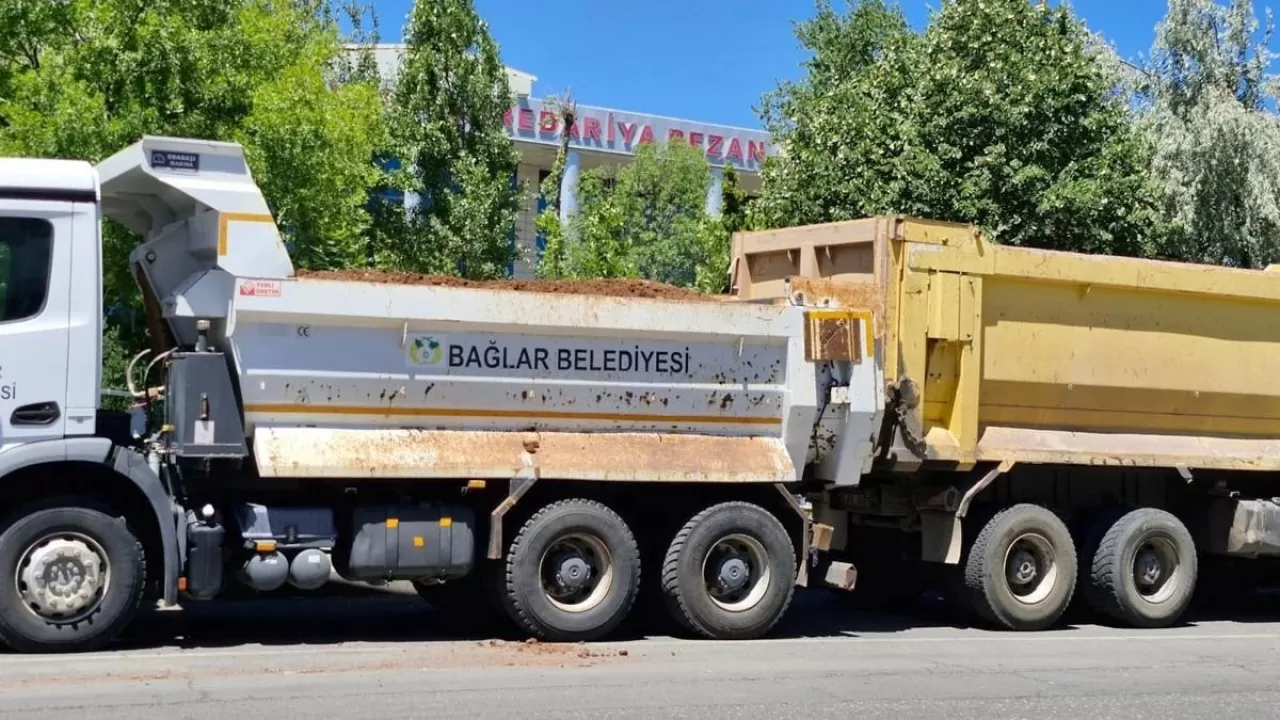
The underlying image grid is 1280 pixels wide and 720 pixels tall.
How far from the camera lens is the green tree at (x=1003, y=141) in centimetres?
1966

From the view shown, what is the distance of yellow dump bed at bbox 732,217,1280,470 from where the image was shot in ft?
36.8

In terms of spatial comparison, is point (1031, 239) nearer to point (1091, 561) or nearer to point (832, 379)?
point (1091, 561)

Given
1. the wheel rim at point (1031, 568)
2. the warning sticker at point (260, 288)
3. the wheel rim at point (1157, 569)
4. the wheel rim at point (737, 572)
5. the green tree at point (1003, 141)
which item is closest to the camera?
the warning sticker at point (260, 288)

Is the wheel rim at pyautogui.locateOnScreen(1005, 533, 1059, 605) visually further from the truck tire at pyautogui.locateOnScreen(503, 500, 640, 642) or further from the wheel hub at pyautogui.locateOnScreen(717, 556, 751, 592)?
the truck tire at pyautogui.locateOnScreen(503, 500, 640, 642)

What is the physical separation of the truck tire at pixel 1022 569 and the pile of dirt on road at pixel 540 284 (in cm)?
289

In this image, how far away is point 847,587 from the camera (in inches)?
452

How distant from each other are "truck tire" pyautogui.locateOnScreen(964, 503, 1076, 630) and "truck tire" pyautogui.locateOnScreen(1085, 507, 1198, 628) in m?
0.31

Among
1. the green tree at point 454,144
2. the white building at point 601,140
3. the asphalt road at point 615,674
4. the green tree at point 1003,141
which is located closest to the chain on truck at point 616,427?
the asphalt road at point 615,674

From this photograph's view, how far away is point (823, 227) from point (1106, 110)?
1010 centimetres

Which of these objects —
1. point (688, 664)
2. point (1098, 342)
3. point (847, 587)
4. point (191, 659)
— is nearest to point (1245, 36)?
point (1098, 342)

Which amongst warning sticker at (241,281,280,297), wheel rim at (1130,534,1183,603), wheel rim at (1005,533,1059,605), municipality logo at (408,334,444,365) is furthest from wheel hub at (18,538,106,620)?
wheel rim at (1130,534,1183,603)

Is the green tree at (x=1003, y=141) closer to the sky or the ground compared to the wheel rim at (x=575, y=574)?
closer to the sky

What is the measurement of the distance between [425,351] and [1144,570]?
6.46 m

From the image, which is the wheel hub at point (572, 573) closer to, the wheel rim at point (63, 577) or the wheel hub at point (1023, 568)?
the wheel rim at point (63, 577)
